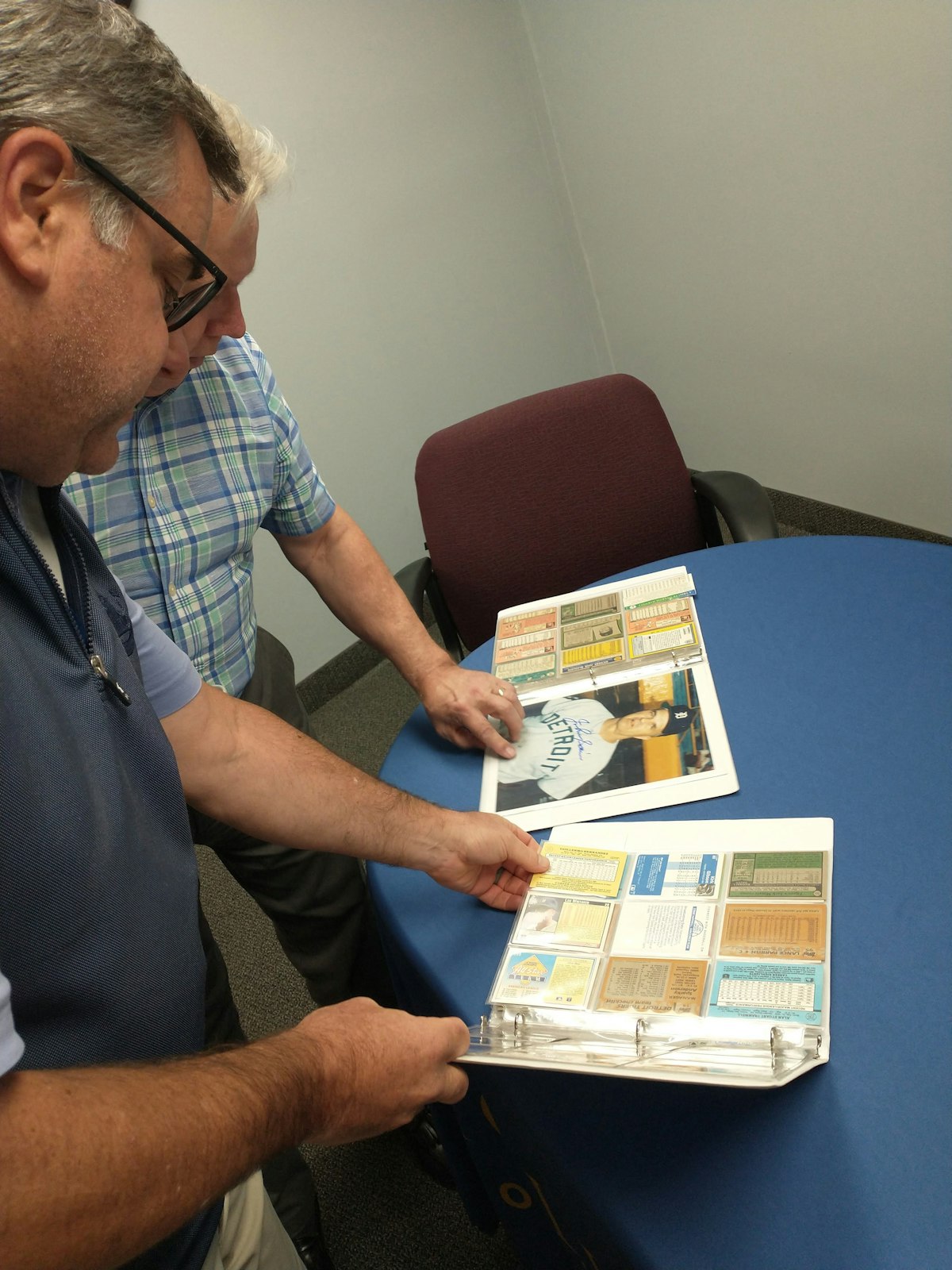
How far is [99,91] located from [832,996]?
1.00 m

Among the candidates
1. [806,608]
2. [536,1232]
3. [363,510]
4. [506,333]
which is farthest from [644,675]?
[506,333]

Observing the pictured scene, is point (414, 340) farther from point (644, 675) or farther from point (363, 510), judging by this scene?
point (644, 675)

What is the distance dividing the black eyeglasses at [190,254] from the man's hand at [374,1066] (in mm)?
673

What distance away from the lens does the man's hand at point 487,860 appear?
3.60ft

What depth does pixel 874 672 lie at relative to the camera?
4.16 ft

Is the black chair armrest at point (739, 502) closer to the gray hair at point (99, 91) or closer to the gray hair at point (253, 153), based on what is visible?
the gray hair at point (253, 153)

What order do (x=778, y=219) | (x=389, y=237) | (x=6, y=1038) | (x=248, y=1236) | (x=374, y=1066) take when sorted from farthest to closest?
(x=389, y=237)
(x=778, y=219)
(x=248, y=1236)
(x=374, y=1066)
(x=6, y=1038)

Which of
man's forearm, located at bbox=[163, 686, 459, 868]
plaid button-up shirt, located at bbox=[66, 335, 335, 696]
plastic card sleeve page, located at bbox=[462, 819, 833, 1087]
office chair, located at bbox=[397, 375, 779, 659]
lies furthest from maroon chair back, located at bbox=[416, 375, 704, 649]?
plastic card sleeve page, located at bbox=[462, 819, 833, 1087]

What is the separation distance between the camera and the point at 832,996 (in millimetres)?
885

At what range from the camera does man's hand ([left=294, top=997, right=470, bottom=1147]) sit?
2.68 feet

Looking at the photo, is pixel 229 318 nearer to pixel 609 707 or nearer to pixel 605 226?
pixel 609 707

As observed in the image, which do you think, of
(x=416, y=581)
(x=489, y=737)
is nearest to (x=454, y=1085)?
(x=489, y=737)

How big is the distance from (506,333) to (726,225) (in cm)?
90

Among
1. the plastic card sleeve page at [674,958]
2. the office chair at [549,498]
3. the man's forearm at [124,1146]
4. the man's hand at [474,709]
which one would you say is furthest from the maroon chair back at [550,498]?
the man's forearm at [124,1146]
